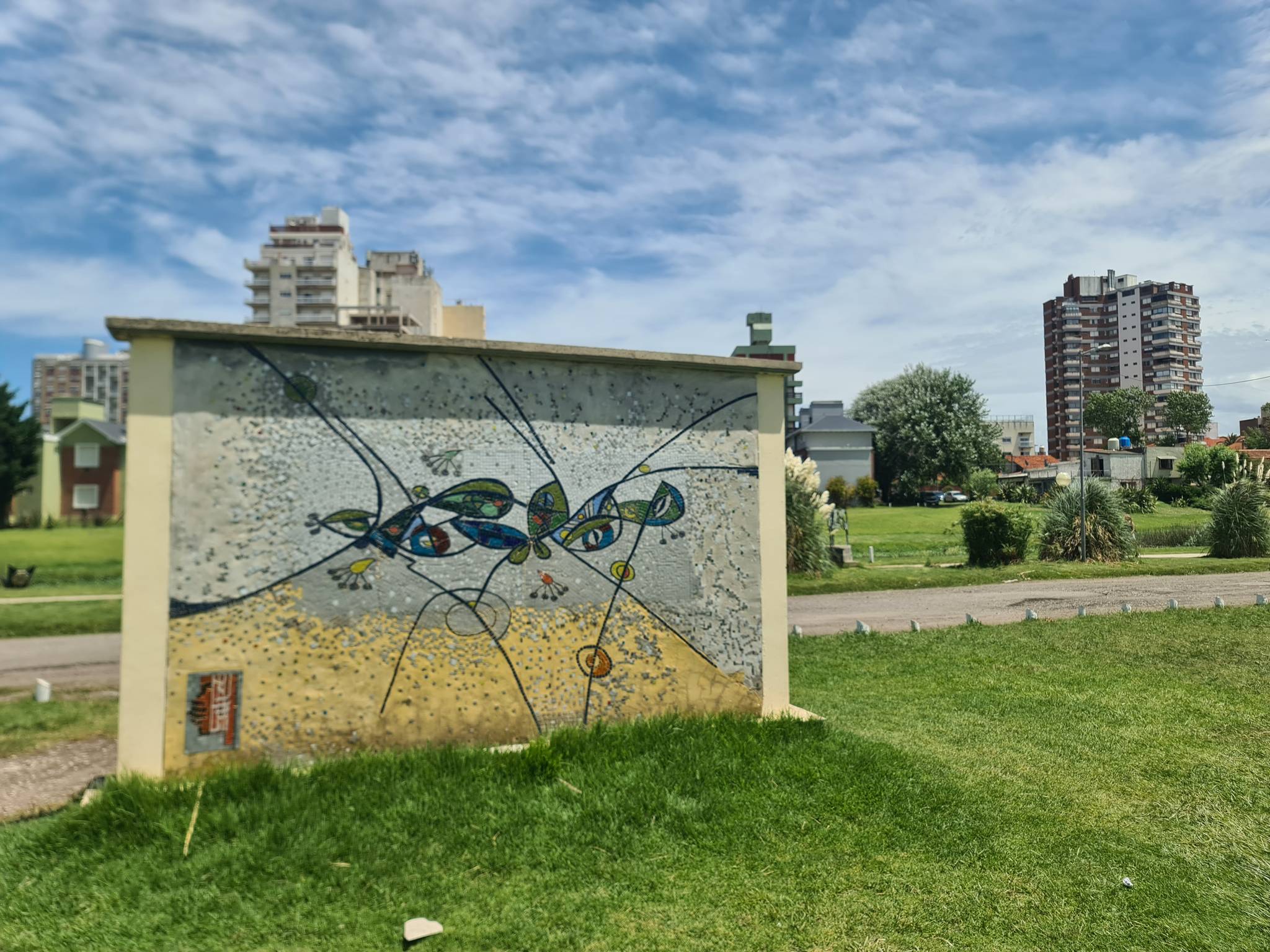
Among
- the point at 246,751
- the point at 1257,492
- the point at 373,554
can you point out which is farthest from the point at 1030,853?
the point at 1257,492

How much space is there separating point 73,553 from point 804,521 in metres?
13.4

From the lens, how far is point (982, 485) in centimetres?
4450

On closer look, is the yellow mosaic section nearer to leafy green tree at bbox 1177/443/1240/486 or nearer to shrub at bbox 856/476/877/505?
leafy green tree at bbox 1177/443/1240/486

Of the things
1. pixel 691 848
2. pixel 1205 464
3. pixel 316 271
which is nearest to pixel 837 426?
pixel 1205 464

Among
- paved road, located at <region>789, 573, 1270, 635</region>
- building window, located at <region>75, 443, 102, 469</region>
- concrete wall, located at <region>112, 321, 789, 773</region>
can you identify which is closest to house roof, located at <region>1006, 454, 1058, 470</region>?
paved road, located at <region>789, 573, 1270, 635</region>

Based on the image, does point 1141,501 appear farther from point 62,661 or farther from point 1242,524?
point 62,661

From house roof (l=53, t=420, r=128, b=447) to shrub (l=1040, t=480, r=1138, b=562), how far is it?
65.6 feet

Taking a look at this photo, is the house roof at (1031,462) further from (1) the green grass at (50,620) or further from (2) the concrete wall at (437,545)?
(1) the green grass at (50,620)

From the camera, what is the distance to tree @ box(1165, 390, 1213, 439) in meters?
80.3

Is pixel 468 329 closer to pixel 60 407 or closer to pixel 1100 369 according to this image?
pixel 60 407

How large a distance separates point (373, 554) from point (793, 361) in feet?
10.8

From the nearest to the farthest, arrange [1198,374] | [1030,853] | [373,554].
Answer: [1030,853] < [373,554] < [1198,374]

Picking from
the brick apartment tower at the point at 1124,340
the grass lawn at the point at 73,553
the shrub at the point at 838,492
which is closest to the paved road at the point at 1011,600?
the grass lawn at the point at 73,553

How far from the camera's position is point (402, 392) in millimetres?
5016
